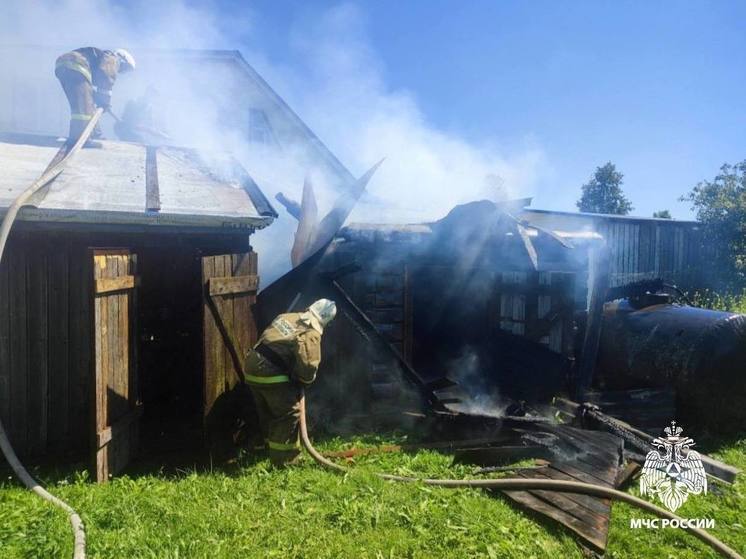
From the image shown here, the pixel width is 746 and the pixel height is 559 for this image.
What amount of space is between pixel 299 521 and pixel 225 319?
92.2 inches

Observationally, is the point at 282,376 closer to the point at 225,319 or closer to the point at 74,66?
the point at 225,319

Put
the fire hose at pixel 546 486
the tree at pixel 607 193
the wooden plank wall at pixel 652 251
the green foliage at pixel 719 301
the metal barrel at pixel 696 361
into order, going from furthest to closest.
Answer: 1. the tree at pixel 607 193
2. the wooden plank wall at pixel 652 251
3. the green foliage at pixel 719 301
4. the metal barrel at pixel 696 361
5. the fire hose at pixel 546 486

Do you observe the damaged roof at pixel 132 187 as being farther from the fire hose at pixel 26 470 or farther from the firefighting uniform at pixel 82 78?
the firefighting uniform at pixel 82 78

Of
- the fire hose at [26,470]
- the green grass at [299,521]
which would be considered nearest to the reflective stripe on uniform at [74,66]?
the fire hose at [26,470]

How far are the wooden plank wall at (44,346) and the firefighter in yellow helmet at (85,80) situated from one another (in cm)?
338

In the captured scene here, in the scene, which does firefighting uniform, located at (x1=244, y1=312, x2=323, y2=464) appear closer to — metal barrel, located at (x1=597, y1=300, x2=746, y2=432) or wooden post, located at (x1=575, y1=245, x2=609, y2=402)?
wooden post, located at (x1=575, y1=245, x2=609, y2=402)

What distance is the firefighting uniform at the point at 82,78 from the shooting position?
23.8 feet

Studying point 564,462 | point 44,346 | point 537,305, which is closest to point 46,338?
point 44,346

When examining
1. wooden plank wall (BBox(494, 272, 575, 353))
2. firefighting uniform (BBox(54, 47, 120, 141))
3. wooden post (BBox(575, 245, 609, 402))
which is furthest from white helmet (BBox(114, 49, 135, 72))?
wooden post (BBox(575, 245, 609, 402))

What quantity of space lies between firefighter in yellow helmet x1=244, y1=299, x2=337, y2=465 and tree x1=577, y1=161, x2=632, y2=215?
56572 mm

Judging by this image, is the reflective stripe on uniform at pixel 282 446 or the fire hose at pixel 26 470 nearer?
the fire hose at pixel 26 470

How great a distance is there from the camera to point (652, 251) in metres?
16.4

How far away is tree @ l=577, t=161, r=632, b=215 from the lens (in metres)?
51.9

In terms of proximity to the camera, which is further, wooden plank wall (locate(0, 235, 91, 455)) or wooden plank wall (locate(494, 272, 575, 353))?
wooden plank wall (locate(494, 272, 575, 353))
